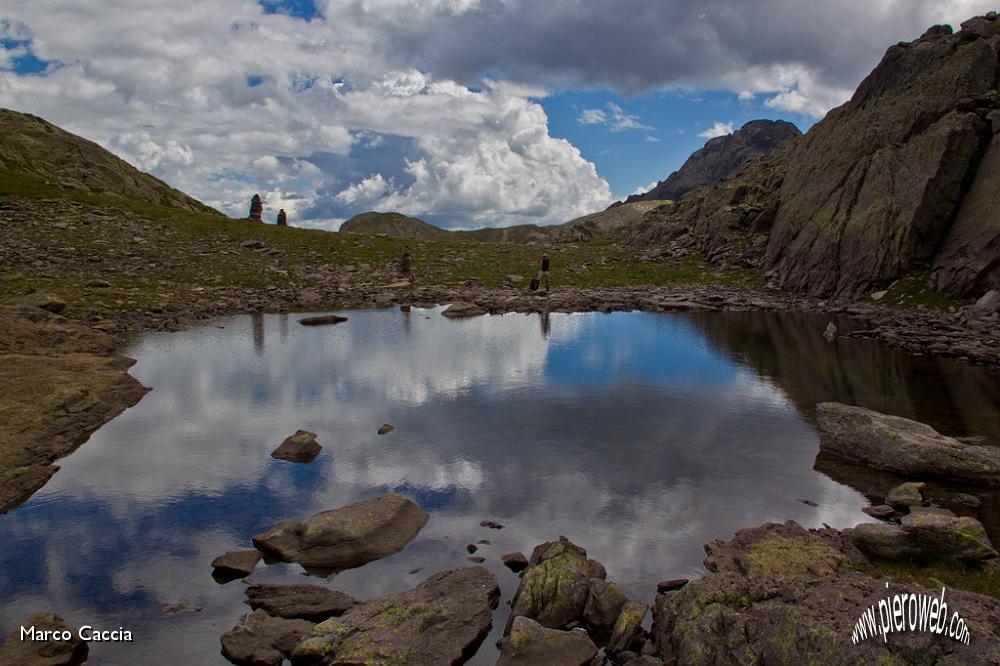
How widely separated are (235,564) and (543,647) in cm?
804

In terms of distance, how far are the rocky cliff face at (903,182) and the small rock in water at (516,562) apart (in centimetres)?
4878

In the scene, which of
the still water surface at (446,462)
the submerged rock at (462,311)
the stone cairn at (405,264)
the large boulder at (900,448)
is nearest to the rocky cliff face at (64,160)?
the stone cairn at (405,264)

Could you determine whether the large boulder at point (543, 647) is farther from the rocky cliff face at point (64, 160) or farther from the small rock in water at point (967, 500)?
the rocky cliff face at point (64, 160)

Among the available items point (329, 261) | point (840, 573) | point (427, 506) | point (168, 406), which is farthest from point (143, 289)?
point (840, 573)

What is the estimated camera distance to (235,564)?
1455 centimetres

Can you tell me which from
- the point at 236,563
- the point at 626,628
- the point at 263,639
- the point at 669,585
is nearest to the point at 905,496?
the point at 669,585

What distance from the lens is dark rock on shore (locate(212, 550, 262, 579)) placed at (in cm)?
1437

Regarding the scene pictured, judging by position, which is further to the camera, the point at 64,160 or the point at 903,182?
the point at 64,160

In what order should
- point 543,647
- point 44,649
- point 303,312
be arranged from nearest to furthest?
point 543,647 < point 44,649 < point 303,312

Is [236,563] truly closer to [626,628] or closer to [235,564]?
[235,564]

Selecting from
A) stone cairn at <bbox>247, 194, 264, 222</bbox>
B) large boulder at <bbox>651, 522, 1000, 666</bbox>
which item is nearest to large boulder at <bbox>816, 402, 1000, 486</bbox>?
large boulder at <bbox>651, 522, 1000, 666</bbox>

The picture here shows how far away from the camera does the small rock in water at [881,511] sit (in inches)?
665

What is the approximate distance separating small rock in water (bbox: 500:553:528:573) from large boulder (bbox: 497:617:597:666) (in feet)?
9.67

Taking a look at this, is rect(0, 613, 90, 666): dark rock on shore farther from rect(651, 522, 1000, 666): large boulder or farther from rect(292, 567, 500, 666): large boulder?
rect(651, 522, 1000, 666): large boulder
